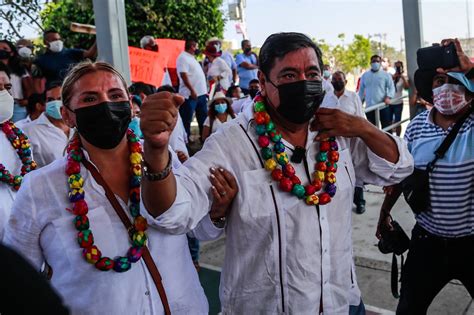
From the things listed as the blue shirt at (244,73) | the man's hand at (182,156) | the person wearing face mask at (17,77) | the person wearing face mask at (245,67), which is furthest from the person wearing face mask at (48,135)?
the blue shirt at (244,73)

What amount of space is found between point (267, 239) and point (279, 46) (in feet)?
2.50

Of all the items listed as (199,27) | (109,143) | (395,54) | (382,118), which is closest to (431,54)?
(109,143)

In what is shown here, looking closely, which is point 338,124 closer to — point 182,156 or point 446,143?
point 446,143

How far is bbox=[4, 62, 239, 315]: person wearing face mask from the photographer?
1880 mm

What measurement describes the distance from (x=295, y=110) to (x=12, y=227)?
3.85ft

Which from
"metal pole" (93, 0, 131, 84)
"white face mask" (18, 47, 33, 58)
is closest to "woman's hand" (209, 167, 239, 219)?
"metal pole" (93, 0, 131, 84)

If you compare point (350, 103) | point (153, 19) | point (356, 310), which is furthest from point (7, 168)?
point (153, 19)

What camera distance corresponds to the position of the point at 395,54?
54000mm

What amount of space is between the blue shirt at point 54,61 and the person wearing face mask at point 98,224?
3.73 meters

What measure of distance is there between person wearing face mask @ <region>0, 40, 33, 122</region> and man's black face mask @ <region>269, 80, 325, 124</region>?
3.91 meters

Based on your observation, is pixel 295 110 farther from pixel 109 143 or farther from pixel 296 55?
pixel 109 143

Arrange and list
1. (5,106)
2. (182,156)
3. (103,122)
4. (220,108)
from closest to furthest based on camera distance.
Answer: (103,122)
(5,106)
(182,156)
(220,108)

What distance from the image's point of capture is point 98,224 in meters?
1.90

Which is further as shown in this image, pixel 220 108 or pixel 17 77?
pixel 220 108
